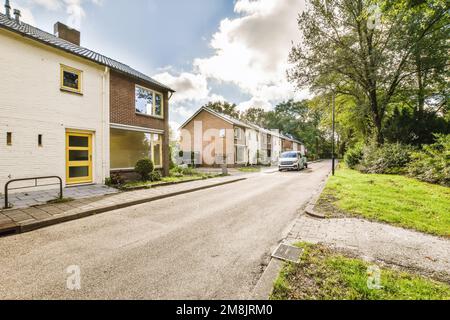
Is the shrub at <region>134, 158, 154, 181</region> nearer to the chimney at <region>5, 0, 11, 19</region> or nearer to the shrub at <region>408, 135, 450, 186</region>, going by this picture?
the chimney at <region>5, 0, 11, 19</region>

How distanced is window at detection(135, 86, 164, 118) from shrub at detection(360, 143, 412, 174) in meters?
15.7

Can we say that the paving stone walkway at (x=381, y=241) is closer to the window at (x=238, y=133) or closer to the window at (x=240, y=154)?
the window at (x=238, y=133)

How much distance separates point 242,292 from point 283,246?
1.48m

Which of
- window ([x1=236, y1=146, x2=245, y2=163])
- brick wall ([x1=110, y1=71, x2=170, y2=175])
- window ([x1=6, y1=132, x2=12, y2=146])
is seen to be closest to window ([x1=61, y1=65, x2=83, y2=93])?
brick wall ([x1=110, y1=71, x2=170, y2=175])

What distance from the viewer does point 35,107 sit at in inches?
309

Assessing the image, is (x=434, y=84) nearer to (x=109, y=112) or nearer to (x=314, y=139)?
(x=109, y=112)

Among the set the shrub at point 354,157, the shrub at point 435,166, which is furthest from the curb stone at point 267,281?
the shrub at point 354,157

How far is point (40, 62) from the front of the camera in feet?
26.4

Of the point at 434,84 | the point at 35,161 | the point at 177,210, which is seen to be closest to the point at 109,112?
the point at 35,161

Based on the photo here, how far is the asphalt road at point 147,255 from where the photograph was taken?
250 centimetres

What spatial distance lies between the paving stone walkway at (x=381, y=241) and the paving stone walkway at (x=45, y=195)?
7226 millimetres

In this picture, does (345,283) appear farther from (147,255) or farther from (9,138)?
(9,138)

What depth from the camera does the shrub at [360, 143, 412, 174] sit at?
44.8 ft

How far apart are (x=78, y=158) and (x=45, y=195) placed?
8.09 ft
